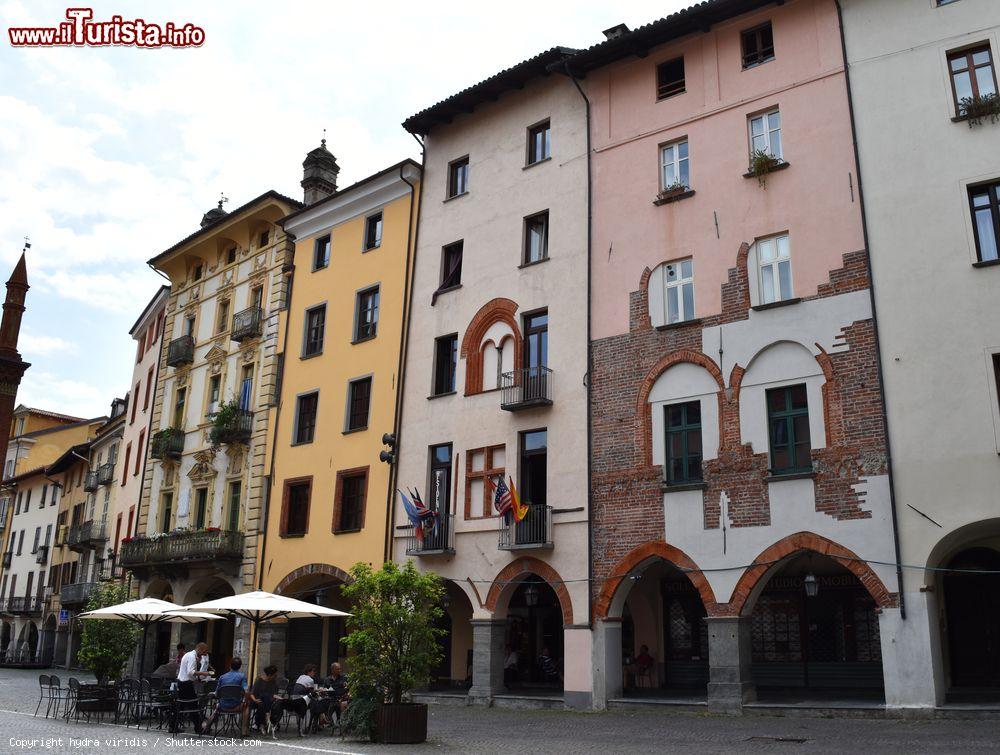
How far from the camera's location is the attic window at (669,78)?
24.3m

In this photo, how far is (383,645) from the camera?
16359 millimetres

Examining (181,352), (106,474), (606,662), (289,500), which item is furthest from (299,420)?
(106,474)

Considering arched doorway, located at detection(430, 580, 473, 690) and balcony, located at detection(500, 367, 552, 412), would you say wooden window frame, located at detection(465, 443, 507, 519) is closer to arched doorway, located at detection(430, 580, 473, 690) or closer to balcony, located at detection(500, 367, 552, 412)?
balcony, located at detection(500, 367, 552, 412)

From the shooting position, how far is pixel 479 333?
2656cm

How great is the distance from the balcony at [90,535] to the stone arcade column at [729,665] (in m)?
35.0

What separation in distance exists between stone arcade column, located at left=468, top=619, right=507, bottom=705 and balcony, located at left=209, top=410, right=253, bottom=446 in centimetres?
1258

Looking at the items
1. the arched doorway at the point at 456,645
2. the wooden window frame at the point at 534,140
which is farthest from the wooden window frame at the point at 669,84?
the arched doorway at the point at 456,645

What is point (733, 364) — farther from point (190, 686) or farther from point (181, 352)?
point (181, 352)

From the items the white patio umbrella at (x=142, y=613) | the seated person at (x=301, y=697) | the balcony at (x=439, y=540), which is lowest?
the seated person at (x=301, y=697)

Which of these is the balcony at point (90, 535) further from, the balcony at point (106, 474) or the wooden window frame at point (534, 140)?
the wooden window frame at point (534, 140)

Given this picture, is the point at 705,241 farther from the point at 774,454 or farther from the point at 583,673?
the point at 583,673

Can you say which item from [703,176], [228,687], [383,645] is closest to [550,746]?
[383,645]

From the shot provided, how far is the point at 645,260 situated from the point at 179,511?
21.2m

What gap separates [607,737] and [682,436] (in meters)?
7.46
